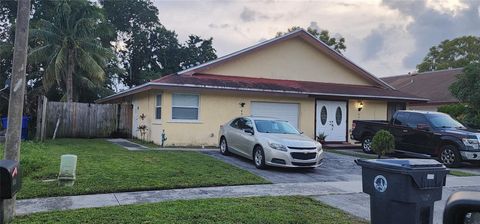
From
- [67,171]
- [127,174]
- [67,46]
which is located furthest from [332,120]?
[67,46]

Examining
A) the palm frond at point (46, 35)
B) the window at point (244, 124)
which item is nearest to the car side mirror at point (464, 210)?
the window at point (244, 124)

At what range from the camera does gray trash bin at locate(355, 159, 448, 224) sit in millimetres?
4781

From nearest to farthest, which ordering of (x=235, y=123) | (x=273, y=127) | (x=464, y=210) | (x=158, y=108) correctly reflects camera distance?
(x=464, y=210)
(x=273, y=127)
(x=235, y=123)
(x=158, y=108)

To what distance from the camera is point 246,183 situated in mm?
9531

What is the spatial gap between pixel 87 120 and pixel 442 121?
16428 millimetres

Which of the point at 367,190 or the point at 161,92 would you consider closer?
the point at 367,190

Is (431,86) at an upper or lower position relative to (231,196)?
upper

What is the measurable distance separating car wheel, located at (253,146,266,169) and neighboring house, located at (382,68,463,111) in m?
20.9

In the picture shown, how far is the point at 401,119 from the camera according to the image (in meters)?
16.0

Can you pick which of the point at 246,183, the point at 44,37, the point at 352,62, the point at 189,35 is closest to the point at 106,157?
the point at 246,183

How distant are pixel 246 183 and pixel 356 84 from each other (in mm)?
15889

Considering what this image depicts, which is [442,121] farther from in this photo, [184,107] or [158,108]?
[158,108]

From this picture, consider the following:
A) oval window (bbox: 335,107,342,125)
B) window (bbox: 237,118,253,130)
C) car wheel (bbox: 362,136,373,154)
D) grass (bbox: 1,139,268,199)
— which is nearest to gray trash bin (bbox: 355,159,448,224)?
grass (bbox: 1,139,268,199)

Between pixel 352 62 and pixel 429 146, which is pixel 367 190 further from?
pixel 352 62
